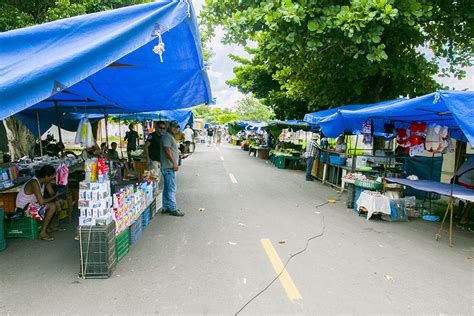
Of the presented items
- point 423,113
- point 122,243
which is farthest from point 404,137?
point 122,243

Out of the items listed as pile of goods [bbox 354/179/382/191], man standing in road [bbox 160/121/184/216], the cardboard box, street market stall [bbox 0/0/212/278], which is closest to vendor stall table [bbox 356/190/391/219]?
pile of goods [bbox 354/179/382/191]

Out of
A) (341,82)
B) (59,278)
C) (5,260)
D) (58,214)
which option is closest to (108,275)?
(59,278)

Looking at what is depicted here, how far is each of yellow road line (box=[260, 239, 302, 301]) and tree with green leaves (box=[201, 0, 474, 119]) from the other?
4902 mm

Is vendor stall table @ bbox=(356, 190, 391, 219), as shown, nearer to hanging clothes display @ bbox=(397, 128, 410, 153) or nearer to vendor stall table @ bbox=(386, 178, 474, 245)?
vendor stall table @ bbox=(386, 178, 474, 245)

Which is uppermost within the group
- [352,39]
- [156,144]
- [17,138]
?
[352,39]

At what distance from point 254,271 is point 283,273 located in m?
0.40

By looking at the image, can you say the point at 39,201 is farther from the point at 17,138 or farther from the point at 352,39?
the point at 17,138

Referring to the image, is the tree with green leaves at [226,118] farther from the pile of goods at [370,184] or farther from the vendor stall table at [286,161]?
the pile of goods at [370,184]

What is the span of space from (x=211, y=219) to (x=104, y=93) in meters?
3.84

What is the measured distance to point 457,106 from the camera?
5.14m

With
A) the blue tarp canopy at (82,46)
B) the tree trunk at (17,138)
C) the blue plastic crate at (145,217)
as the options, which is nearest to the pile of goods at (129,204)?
the blue plastic crate at (145,217)

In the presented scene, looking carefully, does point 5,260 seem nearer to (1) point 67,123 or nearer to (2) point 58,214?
(2) point 58,214

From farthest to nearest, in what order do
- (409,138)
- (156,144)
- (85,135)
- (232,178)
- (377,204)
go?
(232,178) < (409,138) < (156,144) < (377,204) < (85,135)

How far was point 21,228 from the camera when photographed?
533cm
